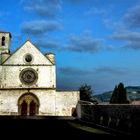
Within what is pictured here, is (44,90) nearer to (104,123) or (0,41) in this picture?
(0,41)

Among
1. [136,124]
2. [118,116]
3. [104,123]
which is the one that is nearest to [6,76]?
[104,123]

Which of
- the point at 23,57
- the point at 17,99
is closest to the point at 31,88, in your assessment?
the point at 17,99

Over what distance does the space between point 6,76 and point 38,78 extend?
4.13 m

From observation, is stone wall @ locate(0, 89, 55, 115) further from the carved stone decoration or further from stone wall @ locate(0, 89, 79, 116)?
the carved stone decoration

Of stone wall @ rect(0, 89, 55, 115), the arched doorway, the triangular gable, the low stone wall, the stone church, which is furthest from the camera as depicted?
the triangular gable

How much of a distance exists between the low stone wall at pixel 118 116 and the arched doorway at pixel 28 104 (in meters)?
18.0

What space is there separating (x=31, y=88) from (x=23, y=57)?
4.27 meters

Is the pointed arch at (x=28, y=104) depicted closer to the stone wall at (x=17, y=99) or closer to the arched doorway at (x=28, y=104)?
the arched doorway at (x=28, y=104)

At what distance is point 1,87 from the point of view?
53000 mm

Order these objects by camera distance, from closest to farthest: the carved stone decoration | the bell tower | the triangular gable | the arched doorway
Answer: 1. the arched doorway
2. the carved stone decoration
3. the triangular gable
4. the bell tower

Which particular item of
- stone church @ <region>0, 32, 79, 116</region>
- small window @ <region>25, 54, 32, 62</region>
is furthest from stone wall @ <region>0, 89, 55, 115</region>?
small window @ <region>25, 54, 32, 62</region>

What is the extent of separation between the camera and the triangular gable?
53.9 meters

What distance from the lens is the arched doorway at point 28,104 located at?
52.8 meters

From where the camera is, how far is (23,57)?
5416cm
